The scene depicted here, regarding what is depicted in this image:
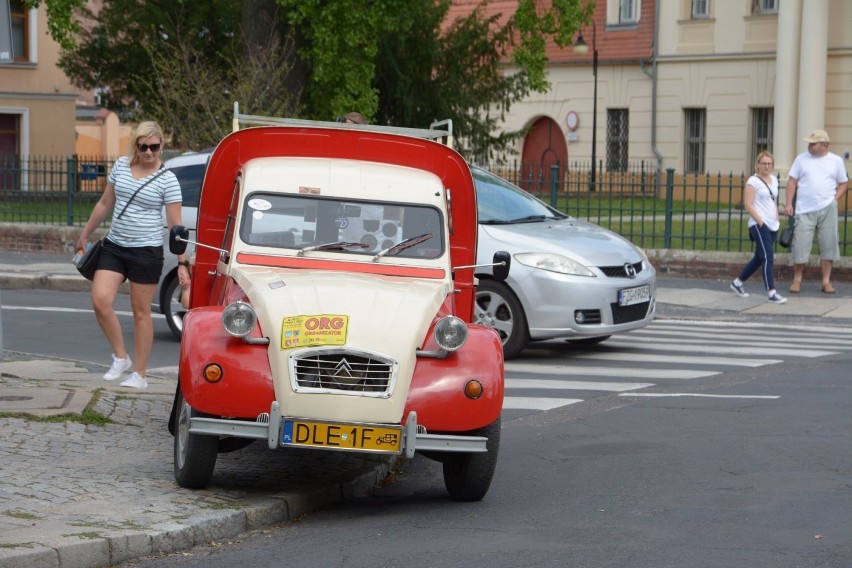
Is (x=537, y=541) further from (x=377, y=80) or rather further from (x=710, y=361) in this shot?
(x=377, y=80)

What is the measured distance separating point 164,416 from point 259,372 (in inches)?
101

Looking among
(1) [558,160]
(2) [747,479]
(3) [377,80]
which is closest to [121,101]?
(3) [377,80]

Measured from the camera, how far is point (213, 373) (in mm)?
6988

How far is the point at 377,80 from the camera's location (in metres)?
32.4

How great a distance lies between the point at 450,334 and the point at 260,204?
1.74 metres

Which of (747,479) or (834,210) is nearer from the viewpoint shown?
(747,479)

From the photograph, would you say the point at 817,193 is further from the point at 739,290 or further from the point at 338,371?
the point at 338,371

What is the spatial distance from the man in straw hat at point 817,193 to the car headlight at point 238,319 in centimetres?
1305

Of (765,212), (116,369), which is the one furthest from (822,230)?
(116,369)

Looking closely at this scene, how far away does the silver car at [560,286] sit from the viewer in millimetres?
12781

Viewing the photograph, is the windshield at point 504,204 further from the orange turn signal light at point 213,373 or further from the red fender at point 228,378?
the orange turn signal light at point 213,373

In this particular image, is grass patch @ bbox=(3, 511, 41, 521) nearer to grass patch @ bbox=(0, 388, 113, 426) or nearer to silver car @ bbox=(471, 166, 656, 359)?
grass patch @ bbox=(0, 388, 113, 426)

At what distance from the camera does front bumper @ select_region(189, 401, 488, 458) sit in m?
6.85

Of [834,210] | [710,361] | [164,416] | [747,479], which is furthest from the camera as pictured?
[834,210]
